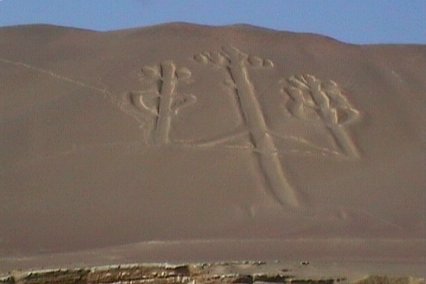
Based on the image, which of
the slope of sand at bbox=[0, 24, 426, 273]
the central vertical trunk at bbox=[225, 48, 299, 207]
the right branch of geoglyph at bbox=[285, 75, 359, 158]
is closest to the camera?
the slope of sand at bbox=[0, 24, 426, 273]

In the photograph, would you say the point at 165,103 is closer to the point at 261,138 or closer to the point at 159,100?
the point at 159,100

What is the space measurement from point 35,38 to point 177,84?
199 cm

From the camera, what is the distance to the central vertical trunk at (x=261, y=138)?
614cm

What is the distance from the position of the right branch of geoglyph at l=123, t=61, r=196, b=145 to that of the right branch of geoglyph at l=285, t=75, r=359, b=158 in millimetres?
805

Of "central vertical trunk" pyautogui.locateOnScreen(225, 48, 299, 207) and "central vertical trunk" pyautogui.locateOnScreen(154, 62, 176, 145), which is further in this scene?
"central vertical trunk" pyautogui.locateOnScreen(154, 62, 176, 145)

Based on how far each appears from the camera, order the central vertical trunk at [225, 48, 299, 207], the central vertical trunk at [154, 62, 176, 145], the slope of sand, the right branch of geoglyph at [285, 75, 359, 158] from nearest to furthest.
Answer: the slope of sand, the central vertical trunk at [225, 48, 299, 207], the central vertical trunk at [154, 62, 176, 145], the right branch of geoglyph at [285, 75, 359, 158]

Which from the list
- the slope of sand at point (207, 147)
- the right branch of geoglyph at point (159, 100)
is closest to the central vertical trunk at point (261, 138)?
the slope of sand at point (207, 147)

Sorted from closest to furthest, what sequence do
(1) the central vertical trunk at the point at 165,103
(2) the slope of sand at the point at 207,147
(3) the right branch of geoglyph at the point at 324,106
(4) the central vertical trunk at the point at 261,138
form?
(2) the slope of sand at the point at 207,147
(4) the central vertical trunk at the point at 261,138
(1) the central vertical trunk at the point at 165,103
(3) the right branch of geoglyph at the point at 324,106

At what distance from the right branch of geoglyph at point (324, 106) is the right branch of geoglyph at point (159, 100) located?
2.64ft

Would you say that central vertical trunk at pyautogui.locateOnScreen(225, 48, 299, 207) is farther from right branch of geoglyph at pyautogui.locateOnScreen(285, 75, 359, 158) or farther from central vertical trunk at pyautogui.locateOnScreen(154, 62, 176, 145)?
central vertical trunk at pyautogui.locateOnScreen(154, 62, 176, 145)

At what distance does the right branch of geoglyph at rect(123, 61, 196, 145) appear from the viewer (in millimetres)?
6949

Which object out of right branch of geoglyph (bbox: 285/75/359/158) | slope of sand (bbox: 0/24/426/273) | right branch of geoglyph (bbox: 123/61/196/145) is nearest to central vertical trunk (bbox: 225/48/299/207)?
slope of sand (bbox: 0/24/426/273)

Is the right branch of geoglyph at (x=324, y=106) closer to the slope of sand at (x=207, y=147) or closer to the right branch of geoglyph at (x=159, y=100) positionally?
the slope of sand at (x=207, y=147)

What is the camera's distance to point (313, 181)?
6332 millimetres
